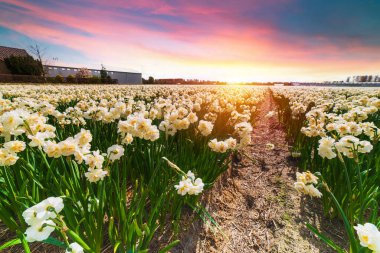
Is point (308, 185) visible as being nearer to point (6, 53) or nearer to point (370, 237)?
point (370, 237)

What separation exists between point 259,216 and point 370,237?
6.74ft

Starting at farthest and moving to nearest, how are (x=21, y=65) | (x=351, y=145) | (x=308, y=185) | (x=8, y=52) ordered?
(x=8, y=52), (x=21, y=65), (x=351, y=145), (x=308, y=185)

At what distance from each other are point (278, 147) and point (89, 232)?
5350mm

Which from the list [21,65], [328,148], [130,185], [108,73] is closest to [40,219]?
[130,185]

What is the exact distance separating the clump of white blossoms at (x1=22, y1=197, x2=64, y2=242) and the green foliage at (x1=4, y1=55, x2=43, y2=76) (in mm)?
51116

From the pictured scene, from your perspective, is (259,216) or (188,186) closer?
Result: (188,186)

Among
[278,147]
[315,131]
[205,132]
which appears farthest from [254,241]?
[278,147]

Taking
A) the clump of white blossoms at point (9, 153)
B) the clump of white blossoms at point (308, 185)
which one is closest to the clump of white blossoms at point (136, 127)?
the clump of white blossoms at point (9, 153)

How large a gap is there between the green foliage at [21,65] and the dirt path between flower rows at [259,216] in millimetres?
50008

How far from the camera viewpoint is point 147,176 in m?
2.97

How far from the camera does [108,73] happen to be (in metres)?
65.9

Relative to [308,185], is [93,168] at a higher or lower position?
higher

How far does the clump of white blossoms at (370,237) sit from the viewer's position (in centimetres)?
120

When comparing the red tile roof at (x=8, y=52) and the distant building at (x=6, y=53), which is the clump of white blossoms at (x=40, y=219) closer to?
the distant building at (x=6, y=53)
